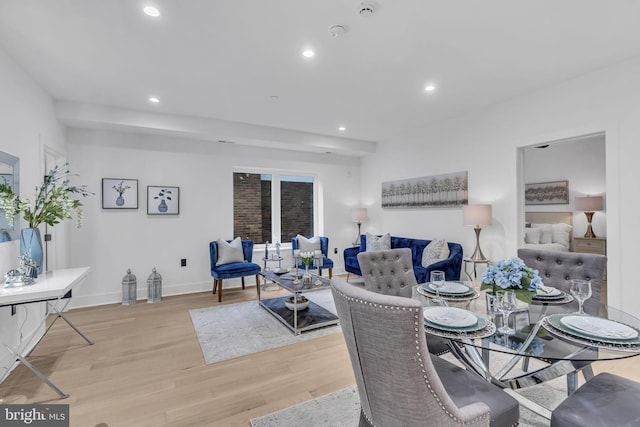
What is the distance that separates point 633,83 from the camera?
2830 mm

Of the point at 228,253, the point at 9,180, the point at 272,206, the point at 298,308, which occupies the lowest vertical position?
the point at 298,308

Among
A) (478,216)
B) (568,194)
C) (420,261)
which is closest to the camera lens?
(478,216)

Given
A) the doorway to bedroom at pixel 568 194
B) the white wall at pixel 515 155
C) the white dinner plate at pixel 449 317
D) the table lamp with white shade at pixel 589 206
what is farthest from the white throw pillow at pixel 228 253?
the table lamp with white shade at pixel 589 206

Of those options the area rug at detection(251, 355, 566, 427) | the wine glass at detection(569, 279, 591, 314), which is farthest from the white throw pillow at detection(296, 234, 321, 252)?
the wine glass at detection(569, 279, 591, 314)

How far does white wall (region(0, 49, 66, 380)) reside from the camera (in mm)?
2506

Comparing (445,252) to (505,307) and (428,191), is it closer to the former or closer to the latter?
(428,191)

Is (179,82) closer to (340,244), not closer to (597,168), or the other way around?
(340,244)

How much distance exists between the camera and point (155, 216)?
15.5 ft

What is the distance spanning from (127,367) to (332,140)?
4364mm

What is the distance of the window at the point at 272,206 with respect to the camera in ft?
18.2

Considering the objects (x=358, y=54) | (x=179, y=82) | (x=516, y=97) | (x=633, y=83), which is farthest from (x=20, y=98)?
(x=633, y=83)

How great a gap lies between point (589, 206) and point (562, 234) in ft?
2.10

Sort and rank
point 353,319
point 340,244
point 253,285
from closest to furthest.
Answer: point 353,319, point 253,285, point 340,244

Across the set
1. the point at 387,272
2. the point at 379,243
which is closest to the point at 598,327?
the point at 387,272
